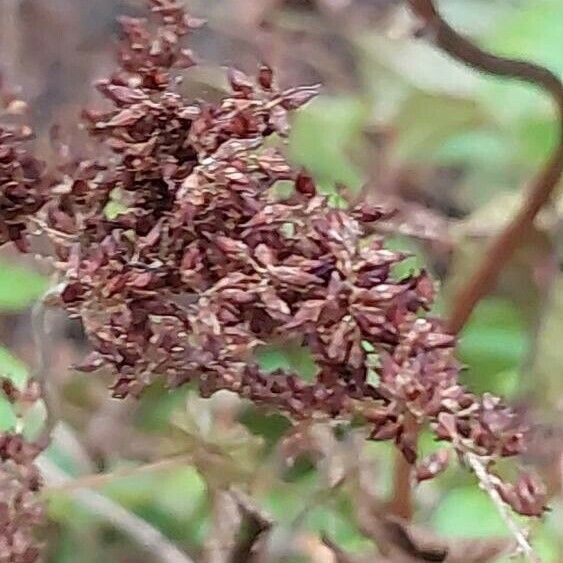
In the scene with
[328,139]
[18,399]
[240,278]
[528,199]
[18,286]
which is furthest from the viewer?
[328,139]

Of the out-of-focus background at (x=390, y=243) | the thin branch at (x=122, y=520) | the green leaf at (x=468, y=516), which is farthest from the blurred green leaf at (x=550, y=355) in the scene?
the thin branch at (x=122, y=520)

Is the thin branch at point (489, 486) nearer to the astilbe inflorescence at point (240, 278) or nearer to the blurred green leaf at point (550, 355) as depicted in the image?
→ the astilbe inflorescence at point (240, 278)

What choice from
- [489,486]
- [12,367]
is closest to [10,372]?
[12,367]

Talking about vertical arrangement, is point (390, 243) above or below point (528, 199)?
below

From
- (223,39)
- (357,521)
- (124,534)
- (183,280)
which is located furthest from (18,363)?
(223,39)

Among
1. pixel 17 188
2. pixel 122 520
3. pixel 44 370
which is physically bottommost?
pixel 122 520

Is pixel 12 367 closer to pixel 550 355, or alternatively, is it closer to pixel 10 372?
pixel 10 372
